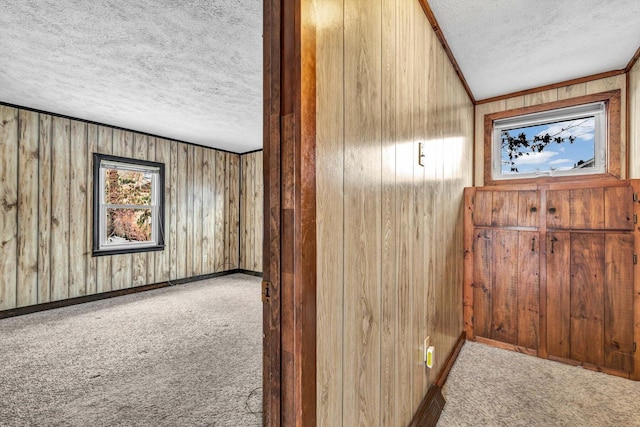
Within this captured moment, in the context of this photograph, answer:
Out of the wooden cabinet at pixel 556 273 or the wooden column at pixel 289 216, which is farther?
the wooden cabinet at pixel 556 273

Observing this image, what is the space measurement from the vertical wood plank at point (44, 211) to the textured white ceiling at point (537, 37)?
Answer: 4.45 meters

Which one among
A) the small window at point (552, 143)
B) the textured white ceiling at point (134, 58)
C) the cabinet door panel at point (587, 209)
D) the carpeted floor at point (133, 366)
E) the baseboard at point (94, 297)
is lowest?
the carpeted floor at point (133, 366)

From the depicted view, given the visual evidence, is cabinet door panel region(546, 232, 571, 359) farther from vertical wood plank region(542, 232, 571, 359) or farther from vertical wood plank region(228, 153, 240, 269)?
vertical wood plank region(228, 153, 240, 269)

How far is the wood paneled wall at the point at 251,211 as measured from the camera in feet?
18.7

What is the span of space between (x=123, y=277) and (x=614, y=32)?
19.1 feet

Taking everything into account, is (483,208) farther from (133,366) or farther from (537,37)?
(133,366)

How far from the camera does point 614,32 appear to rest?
6.63ft

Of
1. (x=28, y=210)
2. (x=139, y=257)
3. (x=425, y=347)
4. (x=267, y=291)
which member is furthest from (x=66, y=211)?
(x=425, y=347)

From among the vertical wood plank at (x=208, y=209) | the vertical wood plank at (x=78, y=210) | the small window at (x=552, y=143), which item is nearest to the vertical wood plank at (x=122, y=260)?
the vertical wood plank at (x=78, y=210)

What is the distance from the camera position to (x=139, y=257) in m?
4.57

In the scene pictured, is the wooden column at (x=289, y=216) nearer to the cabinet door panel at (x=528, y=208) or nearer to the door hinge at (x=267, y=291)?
the door hinge at (x=267, y=291)

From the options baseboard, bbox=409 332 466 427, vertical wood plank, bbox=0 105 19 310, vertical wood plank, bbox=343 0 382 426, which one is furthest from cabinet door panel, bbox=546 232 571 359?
vertical wood plank, bbox=0 105 19 310

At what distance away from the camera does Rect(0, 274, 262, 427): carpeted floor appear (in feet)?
5.78

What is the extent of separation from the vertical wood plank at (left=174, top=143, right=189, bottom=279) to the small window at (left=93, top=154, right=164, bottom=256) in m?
0.29
